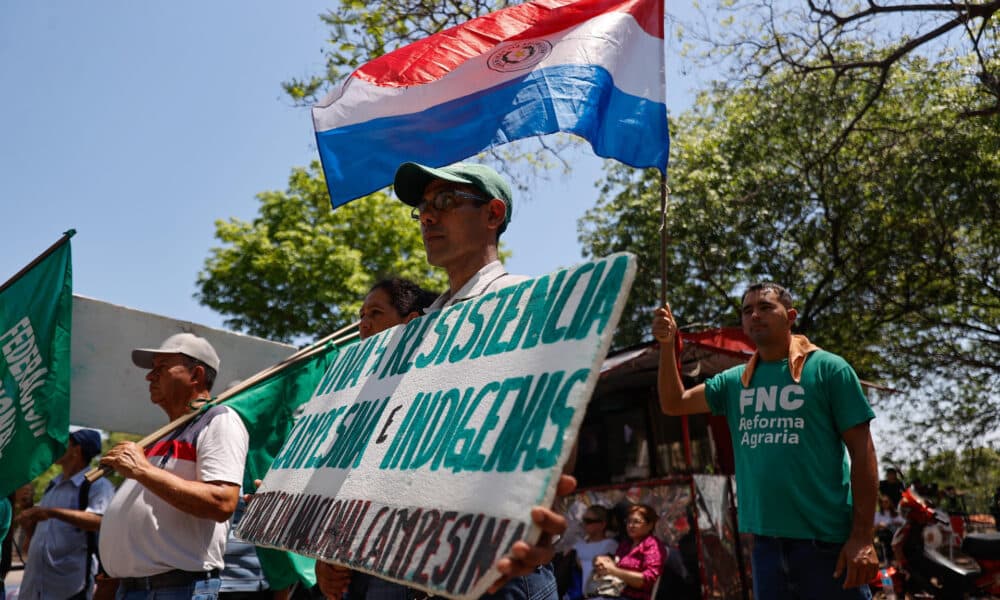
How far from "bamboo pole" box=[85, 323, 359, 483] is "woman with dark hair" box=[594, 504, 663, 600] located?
10.6 feet

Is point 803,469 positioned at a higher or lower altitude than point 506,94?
lower

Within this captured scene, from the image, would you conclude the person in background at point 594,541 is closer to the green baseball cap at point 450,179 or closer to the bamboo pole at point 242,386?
the bamboo pole at point 242,386

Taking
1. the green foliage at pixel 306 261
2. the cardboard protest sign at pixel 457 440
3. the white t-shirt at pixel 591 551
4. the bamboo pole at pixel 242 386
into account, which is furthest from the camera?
the green foliage at pixel 306 261

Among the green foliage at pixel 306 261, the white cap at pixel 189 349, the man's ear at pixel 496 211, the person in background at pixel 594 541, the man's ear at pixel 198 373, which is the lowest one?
the man's ear at pixel 198 373

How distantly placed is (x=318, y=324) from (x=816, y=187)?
12.7 metres

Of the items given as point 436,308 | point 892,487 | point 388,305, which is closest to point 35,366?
point 388,305

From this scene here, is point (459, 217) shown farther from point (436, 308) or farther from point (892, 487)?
point (892, 487)

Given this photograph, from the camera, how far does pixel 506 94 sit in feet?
10.3

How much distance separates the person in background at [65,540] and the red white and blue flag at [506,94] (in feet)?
9.63

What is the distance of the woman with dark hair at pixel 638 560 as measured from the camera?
5934 millimetres

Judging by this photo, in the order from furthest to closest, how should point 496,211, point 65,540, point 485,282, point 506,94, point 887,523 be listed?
point 887,523 → point 65,540 → point 506,94 → point 496,211 → point 485,282

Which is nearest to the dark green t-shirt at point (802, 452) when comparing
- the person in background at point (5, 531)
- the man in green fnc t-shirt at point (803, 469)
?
the man in green fnc t-shirt at point (803, 469)

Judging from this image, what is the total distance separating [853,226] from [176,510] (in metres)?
13.1

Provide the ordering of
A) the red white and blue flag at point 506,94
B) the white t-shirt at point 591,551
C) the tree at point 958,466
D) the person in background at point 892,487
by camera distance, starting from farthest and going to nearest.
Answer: the tree at point 958,466
the person in background at point 892,487
the white t-shirt at point 591,551
the red white and blue flag at point 506,94
